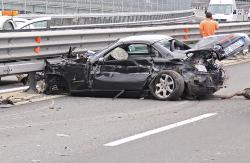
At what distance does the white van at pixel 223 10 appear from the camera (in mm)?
43906

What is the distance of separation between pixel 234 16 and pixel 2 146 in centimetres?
3954

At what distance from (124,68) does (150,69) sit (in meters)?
0.55

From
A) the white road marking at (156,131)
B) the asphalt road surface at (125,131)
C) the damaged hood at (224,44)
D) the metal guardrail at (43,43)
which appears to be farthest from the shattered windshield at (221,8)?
the white road marking at (156,131)

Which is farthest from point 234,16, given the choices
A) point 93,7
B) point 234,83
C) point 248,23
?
point 234,83

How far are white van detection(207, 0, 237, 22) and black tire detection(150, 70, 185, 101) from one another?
3359cm

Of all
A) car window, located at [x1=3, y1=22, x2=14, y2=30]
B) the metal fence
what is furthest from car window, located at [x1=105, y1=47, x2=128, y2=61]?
the metal fence

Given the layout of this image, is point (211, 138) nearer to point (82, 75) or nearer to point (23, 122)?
point (23, 122)

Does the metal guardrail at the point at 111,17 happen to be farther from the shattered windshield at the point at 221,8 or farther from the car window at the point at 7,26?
the car window at the point at 7,26

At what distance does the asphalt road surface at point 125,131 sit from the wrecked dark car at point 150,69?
28 centimetres

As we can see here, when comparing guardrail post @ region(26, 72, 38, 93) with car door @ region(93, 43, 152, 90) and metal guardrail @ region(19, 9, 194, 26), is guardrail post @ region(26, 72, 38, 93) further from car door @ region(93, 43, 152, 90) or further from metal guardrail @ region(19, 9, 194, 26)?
metal guardrail @ region(19, 9, 194, 26)

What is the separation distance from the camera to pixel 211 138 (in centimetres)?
782

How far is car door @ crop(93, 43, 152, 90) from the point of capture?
444 inches

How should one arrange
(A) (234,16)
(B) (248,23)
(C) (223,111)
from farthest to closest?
(A) (234,16)
(B) (248,23)
(C) (223,111)

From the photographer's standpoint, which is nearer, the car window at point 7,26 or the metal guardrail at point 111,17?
the car window at point 7,26
